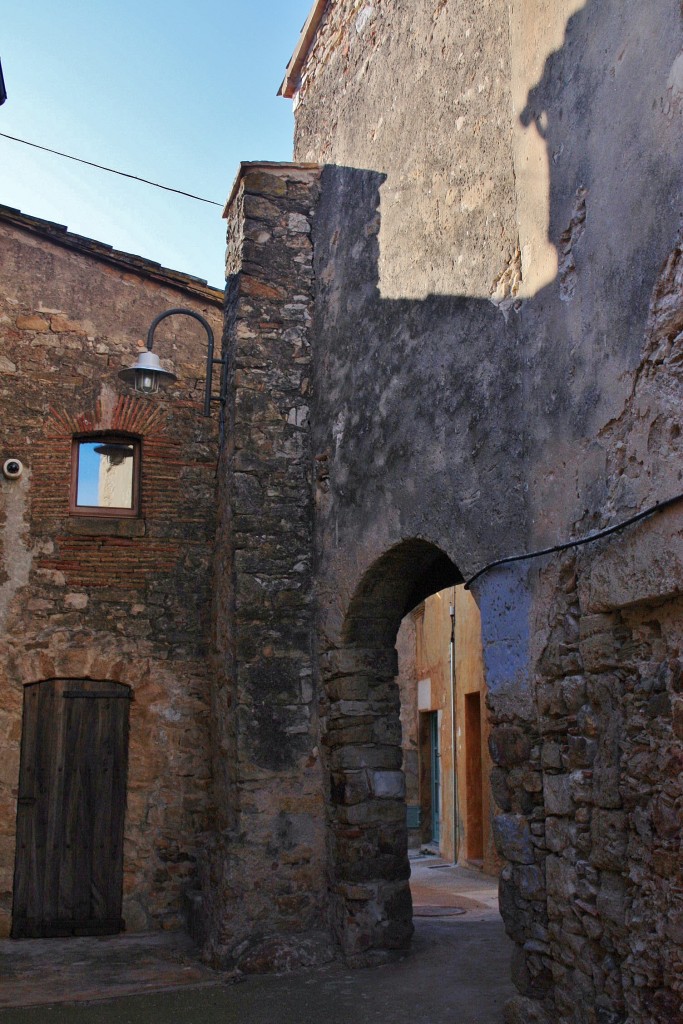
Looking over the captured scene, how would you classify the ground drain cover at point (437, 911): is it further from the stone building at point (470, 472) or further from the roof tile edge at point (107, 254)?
the roof tile edge at point (107, 254)

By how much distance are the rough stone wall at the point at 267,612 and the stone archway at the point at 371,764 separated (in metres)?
0.22

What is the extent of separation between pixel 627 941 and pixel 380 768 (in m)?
2.46

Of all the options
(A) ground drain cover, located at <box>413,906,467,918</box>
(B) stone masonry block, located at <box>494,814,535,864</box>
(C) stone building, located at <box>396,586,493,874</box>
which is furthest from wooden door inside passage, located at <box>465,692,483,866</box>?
(B) stone masonry block, located at <box>494,814,535,864</box>

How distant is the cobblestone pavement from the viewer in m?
4.81

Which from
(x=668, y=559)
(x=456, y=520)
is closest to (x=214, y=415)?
(x=456, y=520)

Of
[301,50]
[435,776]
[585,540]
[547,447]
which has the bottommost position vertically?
[435,776]

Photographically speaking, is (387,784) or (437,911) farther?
(437,911)

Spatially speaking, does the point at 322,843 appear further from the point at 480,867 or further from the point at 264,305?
the point at 480,867

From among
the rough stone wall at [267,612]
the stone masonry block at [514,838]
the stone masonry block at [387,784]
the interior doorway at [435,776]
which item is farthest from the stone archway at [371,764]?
the interior doorway at [435,776]

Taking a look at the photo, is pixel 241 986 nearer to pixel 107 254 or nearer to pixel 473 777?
pixel 107 254

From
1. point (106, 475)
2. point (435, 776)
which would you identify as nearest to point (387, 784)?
point (106, 475)

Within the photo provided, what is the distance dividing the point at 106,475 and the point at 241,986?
3883 mm

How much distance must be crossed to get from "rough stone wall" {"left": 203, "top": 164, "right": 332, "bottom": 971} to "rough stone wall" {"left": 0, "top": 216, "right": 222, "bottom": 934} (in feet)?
1.70

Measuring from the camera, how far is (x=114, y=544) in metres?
7.49
